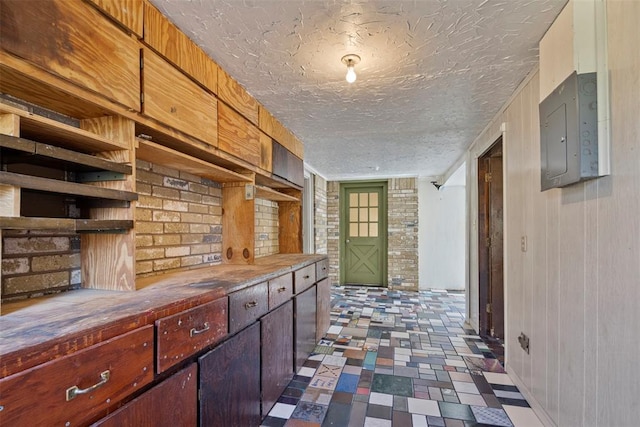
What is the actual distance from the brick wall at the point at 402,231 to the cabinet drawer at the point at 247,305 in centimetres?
424

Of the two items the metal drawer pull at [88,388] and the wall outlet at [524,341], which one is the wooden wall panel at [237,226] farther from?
the wall outlet at [524,341]

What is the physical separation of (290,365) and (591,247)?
1869 mm

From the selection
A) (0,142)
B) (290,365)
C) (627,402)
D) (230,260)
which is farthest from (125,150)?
(627,402)

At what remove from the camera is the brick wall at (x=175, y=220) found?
158 cm

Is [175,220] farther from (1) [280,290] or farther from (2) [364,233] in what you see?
(2) [364,233]

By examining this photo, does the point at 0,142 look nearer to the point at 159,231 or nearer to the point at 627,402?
the point at 159,231

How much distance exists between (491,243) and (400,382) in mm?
1721

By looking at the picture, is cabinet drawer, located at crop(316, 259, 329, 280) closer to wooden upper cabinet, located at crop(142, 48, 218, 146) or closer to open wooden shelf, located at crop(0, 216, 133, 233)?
wooden upper cabinet, located at crop(142, 48, 218, 146)

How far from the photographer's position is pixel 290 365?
2.12 meters

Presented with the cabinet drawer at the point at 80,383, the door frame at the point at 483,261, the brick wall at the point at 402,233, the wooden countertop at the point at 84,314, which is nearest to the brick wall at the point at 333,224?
the brick wall at the point at 402,233

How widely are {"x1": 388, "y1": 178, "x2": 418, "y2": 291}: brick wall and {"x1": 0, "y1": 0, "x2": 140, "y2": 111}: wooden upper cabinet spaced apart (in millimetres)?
4982

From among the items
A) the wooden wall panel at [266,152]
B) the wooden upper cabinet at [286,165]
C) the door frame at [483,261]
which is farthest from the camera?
the door frame at [483,261]

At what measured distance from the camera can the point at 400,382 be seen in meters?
2.17

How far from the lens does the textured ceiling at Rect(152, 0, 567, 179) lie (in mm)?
1281
